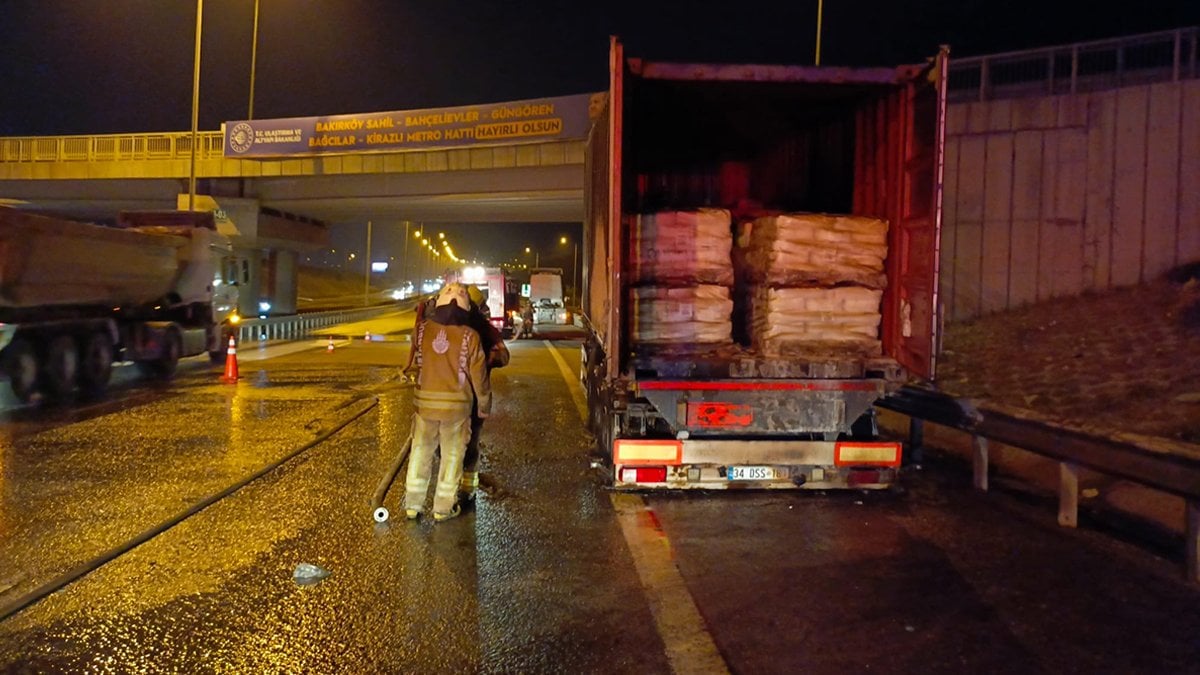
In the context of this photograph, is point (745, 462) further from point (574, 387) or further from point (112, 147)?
point (112, 147)

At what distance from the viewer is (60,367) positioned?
13.9 meters

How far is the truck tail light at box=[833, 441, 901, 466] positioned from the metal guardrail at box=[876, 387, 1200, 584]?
3.01 feet

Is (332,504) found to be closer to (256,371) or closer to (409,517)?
(409,517)

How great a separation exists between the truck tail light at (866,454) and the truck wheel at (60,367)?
11.5 metres

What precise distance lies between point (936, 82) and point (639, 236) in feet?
8.42

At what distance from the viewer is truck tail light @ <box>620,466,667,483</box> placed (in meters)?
7.49

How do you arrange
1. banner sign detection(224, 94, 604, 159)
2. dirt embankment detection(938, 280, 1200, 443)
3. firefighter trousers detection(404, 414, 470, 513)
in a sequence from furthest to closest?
1. banner sign detection(224, 94, 604, 159)
2. dirt embankment detection(938, 280, 1200, 443)
3. firefighter trousers detection(404, 414, 470, 513)

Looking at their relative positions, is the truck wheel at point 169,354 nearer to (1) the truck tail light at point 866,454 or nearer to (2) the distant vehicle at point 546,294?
(1) the truck tail light at point 866,454

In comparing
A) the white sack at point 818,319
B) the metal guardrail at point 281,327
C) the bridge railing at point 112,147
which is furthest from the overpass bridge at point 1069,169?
the bridge railing at point 112,147

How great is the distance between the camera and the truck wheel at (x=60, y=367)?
540 inches

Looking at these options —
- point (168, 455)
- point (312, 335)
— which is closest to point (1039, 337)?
point (168, 455)

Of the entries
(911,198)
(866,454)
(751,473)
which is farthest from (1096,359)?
(751,473)

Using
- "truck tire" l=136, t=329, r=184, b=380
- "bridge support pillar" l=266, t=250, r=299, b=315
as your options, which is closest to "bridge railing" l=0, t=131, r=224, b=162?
"bridge support pillar" l=266, t=250, r=299, b=315

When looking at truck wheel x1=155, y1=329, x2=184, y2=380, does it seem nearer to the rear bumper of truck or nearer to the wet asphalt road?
the wet asphalt road
